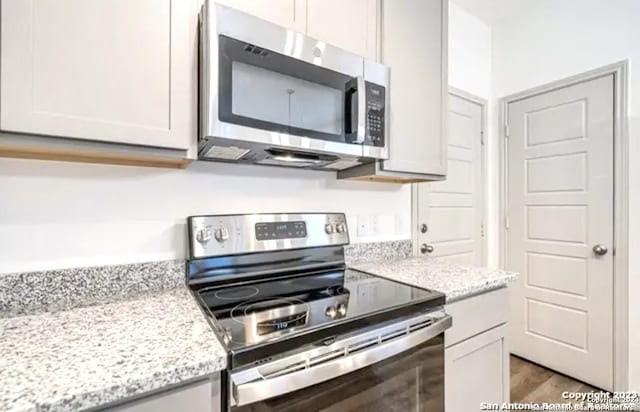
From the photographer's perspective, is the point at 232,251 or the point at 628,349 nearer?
the point at 232,251

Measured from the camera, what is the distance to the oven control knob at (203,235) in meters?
1.28

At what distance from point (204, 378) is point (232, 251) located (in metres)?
0.65

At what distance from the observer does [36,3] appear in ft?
2.75

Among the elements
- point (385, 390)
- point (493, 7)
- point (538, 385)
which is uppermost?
point (493, 7)

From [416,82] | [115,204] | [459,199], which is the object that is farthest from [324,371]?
[459,199]

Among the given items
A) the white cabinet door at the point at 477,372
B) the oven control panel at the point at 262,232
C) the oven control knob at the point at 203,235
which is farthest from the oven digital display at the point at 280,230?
the white cabinet door at the point at 477,372

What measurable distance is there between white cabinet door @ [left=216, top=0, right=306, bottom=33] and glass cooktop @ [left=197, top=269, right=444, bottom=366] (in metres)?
1.01

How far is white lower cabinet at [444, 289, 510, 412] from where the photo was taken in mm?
1281

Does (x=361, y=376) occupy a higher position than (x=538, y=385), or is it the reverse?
(x=361, y=376)

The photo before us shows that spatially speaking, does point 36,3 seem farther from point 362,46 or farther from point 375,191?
point 375,191

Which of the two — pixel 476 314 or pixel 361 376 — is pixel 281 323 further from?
pixel 476 314

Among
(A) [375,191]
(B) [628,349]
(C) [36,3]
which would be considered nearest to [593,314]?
(B) [628,349]

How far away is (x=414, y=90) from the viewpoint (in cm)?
161

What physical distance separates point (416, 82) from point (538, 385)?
217cm
